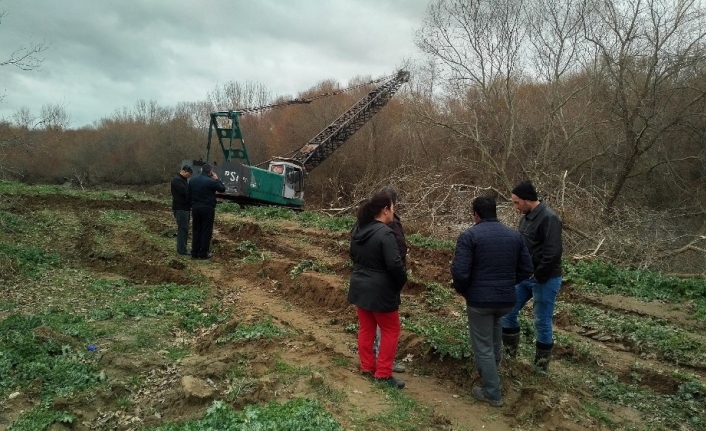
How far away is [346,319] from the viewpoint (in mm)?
7312

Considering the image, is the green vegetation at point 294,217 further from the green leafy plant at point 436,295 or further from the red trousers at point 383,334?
the red trousers at point 383,334

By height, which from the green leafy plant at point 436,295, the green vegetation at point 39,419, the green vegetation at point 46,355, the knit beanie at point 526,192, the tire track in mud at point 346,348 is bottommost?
the green vegetation at point 39,419

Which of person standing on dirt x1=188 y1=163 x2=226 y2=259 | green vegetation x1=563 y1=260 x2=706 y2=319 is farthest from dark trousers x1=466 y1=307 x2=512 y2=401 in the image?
person standing on dirt x1=188 y1=163 x2=226 y2=259

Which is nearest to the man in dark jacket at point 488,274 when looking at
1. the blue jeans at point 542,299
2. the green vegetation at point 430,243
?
the blue jeans at point 542,299

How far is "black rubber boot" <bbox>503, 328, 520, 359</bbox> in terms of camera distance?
5.79m

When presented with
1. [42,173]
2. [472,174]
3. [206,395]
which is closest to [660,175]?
[472,174]

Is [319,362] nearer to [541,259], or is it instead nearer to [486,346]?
[486,346]

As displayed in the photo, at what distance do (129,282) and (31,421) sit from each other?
5.08m

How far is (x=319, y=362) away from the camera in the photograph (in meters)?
5.43

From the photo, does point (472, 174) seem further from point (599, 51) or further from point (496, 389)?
point (496, 389)

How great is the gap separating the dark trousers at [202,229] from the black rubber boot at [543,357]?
713 cm

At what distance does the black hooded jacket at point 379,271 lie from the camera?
4.78 metres

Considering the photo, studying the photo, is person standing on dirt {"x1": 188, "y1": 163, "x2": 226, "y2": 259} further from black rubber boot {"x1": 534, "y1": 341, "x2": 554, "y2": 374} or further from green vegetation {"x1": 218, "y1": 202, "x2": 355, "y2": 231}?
black rubber boot {"x1": 534, "y1": 341, "x2": 554, "y2": 374}

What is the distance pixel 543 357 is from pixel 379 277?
2.11 m
